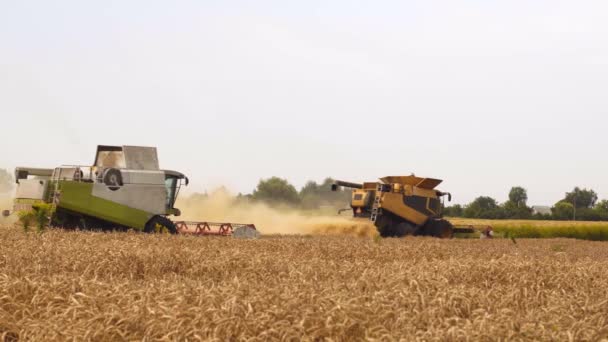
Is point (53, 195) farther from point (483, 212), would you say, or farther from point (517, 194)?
point (517, 194)

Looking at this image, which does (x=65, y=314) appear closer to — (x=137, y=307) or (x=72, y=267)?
(x=137, y=307)

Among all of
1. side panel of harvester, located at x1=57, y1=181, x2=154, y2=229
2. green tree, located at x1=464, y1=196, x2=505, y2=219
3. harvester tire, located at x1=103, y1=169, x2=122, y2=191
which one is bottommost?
side panel of harvester, located at x1=57, y1=181, x2=154, y2=229

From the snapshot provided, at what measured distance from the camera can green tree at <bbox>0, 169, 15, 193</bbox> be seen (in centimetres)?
3334

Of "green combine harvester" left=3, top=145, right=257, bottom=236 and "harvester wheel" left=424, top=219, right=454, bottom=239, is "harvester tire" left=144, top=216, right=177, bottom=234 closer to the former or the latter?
"green combine harvester" left=3, top=145, right=257, bottom=236

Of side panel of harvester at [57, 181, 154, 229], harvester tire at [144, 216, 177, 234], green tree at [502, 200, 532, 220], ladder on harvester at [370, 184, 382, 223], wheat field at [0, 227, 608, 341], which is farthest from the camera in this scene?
green tree at [502, 200, 532, 220]

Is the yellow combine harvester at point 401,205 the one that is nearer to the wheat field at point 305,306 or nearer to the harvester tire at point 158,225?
the harvester tire at point 158,225

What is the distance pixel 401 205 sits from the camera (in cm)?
2772

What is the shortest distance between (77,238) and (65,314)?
9.32 meters

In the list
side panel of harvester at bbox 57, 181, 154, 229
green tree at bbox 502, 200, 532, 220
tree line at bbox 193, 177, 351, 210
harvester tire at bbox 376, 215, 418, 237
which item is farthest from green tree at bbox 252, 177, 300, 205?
side panel of harvester at bbox 57, 181, 154, 229

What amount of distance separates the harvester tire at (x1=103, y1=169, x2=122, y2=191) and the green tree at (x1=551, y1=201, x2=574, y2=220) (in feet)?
179

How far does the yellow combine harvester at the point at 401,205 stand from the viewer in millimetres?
27500

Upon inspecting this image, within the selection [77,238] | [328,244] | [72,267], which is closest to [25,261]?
[72,267]

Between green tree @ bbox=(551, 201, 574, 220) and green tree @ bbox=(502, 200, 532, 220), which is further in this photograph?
green tree @ bbox=(551, 201, 574, 220)

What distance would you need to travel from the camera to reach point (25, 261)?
1032 cm
